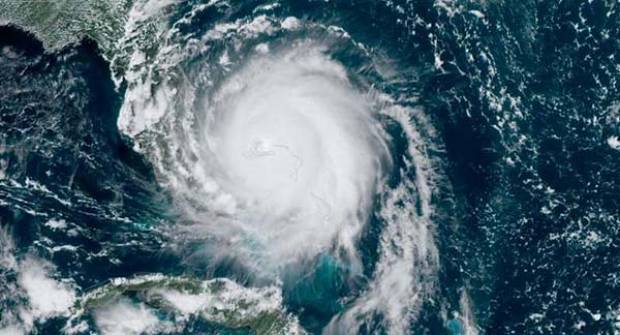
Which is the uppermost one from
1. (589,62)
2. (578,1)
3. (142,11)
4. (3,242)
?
(578,1)

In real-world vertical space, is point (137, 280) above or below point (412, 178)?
below

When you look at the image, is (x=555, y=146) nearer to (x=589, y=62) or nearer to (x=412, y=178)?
(x=589, y=62)

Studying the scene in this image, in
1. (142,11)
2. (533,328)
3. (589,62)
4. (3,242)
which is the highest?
(589,62)

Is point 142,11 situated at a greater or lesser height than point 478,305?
greater

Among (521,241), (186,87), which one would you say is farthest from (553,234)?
(186,87)

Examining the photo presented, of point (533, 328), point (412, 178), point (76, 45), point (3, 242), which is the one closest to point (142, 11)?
point (76, 45)

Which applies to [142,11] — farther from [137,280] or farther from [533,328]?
[533,328]
